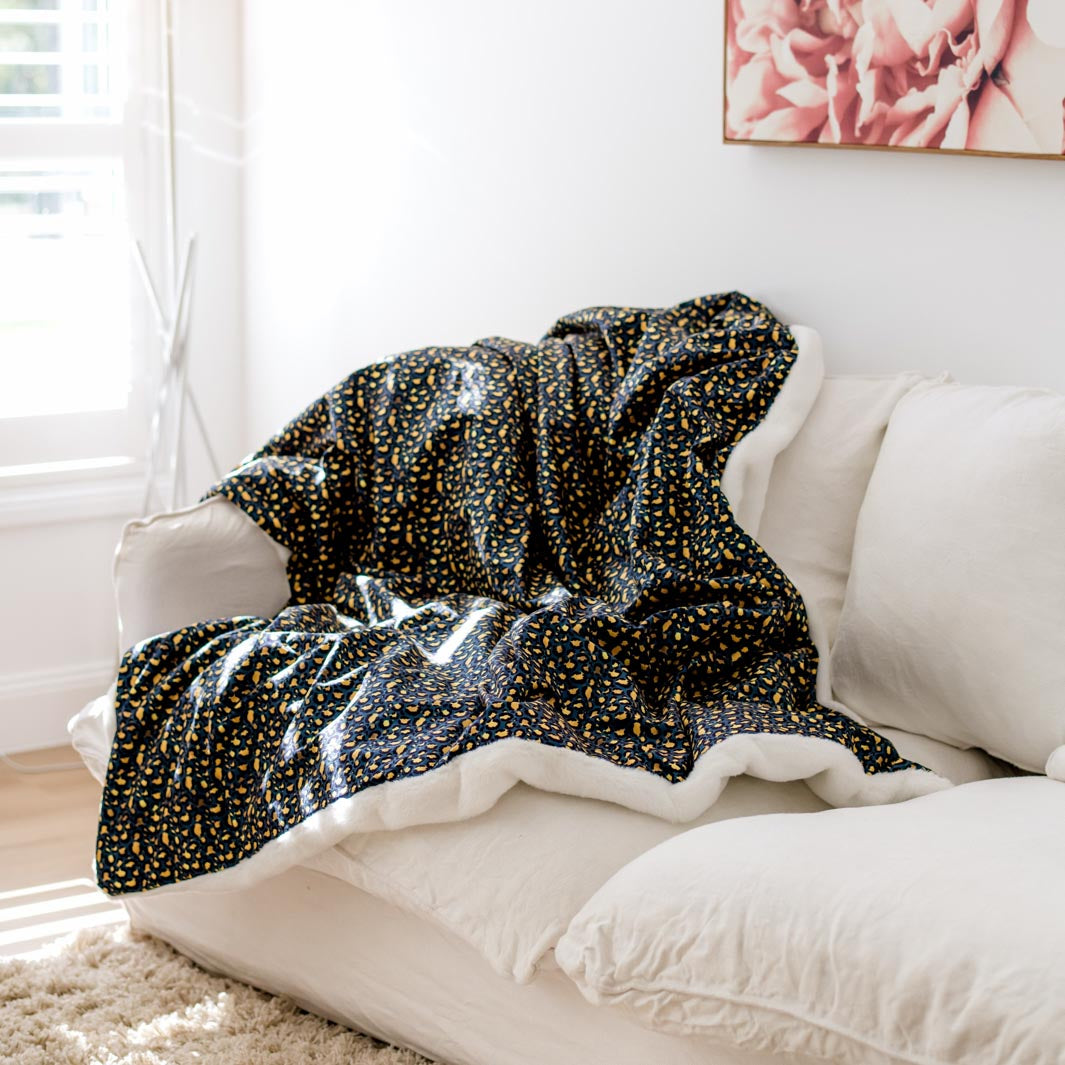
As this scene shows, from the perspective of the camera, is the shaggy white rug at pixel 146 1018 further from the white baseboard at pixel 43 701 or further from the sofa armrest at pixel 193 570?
the white baseboard at pixel 43 701

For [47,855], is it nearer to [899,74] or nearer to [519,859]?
[519,859]

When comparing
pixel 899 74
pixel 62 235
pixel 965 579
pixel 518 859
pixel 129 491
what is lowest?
pixel 518 859

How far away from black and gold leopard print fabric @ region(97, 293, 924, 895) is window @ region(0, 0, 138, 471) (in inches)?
34.3

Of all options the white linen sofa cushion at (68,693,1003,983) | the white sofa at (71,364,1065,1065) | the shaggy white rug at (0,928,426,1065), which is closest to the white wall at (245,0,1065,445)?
the white sofa at (71,364,1065,1065)

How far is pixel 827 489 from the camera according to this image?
1.97m

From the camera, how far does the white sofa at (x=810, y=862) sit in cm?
116

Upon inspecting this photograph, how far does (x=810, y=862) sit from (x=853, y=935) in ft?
0.32

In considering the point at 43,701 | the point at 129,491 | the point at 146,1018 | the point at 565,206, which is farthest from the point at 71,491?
the point at 146,1018

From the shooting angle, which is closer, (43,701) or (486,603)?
(486,603)

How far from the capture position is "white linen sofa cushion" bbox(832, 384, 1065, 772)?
5.36ft

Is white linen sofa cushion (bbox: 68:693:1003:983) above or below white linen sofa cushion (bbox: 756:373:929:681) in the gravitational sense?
below

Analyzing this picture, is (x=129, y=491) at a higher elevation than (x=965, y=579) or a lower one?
lower

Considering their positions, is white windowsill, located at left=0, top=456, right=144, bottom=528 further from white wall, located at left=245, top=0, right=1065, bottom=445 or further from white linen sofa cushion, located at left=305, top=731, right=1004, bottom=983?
white linen sofa cushion, located at left=305, top=731, right=1004, bottom=983

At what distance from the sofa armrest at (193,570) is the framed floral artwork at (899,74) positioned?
3.42 ft
